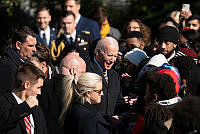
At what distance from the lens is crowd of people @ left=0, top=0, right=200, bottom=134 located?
4250mm

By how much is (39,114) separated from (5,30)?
6.78 m

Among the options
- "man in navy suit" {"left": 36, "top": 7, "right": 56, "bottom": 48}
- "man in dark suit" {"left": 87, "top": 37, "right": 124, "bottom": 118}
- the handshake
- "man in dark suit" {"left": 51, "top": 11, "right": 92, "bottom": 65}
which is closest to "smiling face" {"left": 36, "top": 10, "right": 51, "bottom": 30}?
"man in navy suit" {"left": 36, "top": 7, "right": 56, "bottom": 48}

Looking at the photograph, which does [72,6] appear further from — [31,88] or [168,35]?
[31,88]

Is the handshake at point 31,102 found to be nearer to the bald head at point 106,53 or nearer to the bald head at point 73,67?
the bald head at point 73,67

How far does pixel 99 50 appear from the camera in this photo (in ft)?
20.3

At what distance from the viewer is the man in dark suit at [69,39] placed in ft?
28.6

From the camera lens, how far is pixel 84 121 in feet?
14.5

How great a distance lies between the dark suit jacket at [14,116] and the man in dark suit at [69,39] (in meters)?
3.69

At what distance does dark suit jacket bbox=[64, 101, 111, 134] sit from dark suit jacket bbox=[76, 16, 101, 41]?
4.57 meters

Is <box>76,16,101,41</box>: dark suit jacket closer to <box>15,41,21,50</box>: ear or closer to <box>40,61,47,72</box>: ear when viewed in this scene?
<box>40,61,47,72</box>: ear

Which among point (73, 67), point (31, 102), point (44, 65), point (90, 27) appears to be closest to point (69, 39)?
point (90, 27)

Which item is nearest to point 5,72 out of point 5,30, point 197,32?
point 197,32

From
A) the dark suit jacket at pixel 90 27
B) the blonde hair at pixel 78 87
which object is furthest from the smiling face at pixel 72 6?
the blonde hair at pixel 78 87

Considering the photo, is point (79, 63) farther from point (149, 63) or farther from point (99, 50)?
point (149, 63)
